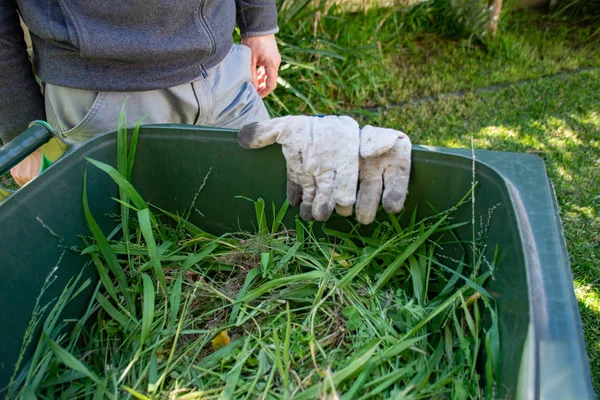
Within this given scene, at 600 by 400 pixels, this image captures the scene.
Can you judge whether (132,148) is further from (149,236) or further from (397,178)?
(397,178)

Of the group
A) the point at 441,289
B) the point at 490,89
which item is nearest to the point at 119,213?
the point at 441,289

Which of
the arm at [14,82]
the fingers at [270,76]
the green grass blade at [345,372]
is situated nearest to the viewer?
the green grass blade at [345,372]

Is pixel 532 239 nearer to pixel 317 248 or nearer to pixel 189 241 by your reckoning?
pixel 317 248

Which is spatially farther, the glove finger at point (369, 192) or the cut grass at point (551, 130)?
the cut grass at point (551, 130)

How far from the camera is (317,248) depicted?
129 centimetres

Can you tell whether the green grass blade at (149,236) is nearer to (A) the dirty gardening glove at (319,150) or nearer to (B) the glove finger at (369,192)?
(A) the dirty gardening glove at (319,150)

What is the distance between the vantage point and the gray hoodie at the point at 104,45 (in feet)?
3.82

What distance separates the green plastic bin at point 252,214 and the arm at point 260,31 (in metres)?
0.63

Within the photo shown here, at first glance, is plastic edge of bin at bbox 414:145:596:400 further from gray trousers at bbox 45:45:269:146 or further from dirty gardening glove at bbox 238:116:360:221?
gray trousers at bbox 45:45:269:146

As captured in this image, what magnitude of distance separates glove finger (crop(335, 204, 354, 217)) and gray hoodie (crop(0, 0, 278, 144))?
525 millimetres

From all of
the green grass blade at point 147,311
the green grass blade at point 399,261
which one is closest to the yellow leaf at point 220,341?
the green grass blade at point 147,311

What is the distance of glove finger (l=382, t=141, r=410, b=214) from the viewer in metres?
1.05

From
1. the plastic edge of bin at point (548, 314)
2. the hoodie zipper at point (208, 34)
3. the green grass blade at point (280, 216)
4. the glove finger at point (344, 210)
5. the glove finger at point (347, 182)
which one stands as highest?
the hoodie zipper at point (208, 34)

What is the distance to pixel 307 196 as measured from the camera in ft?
3.77
